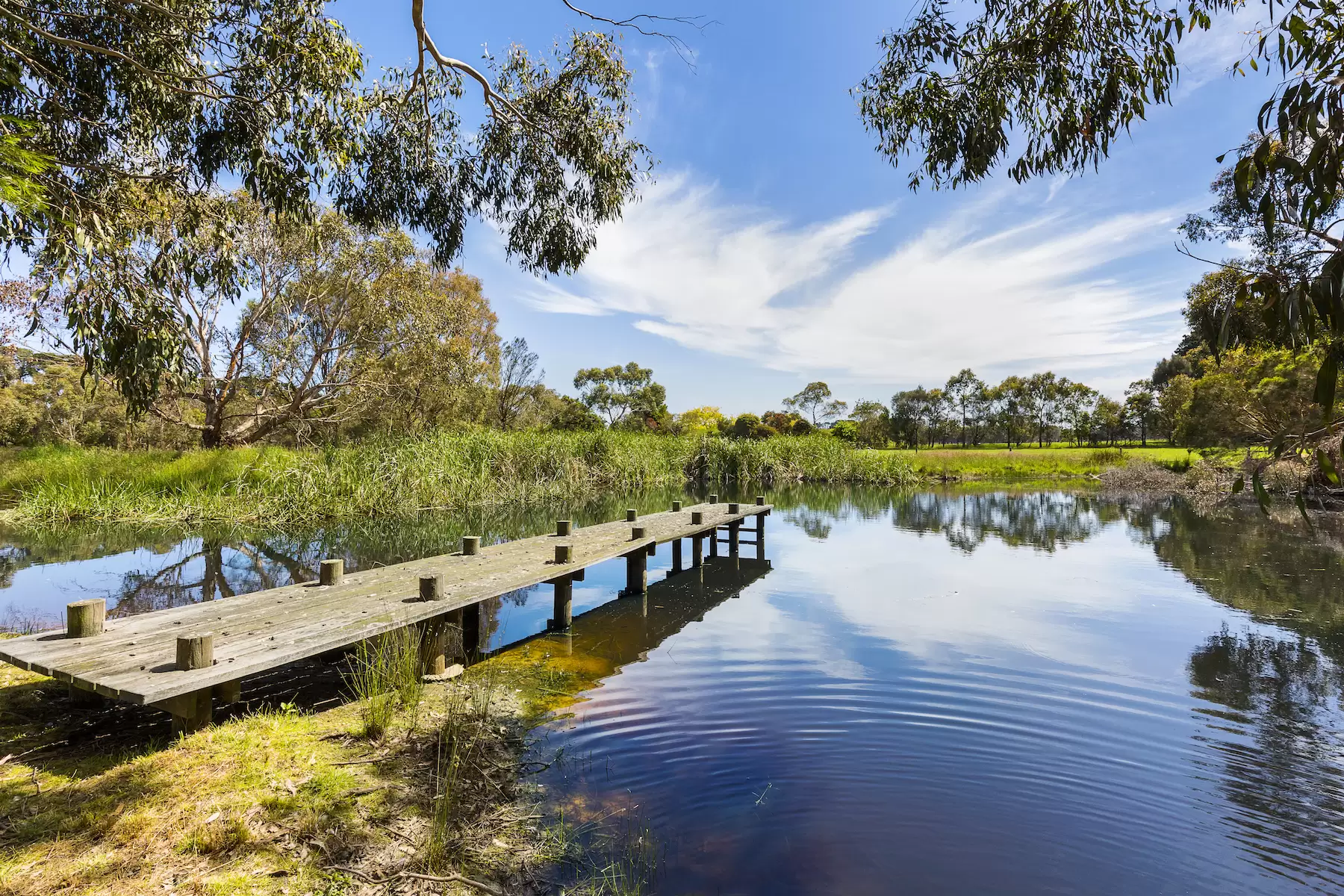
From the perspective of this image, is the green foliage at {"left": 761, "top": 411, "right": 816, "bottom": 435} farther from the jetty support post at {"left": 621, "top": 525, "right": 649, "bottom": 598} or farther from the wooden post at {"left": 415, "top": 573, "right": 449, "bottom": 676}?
the wooden post at {"left": 415, "top": 573, "right": 449, "bottom": 676}

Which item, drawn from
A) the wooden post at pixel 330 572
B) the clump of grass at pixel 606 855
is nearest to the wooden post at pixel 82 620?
the wooden post at pixel 330 572

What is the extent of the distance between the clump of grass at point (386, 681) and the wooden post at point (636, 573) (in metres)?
4.21

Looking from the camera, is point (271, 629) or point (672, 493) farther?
point (672, 493)

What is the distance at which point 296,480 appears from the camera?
14.6 meters

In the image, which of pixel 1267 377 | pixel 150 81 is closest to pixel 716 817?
pixel 150 81

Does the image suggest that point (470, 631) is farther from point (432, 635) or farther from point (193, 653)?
point (193, 653)

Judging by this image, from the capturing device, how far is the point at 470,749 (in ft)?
13.9

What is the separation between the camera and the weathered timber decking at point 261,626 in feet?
12.5

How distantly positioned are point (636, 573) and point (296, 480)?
30.3 feet

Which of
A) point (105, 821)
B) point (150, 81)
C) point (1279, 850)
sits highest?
point (150, 81)

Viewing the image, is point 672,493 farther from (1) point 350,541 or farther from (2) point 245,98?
(2) point 245,98

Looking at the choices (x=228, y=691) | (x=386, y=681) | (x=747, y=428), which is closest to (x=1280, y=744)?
(x=386, y=681)

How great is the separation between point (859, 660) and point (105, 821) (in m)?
5.57

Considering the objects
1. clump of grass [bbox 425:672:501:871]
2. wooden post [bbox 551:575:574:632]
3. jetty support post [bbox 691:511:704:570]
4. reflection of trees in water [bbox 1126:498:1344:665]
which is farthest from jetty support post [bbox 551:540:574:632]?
reflection of trees in water [bbox 1126:498:1344:665]
